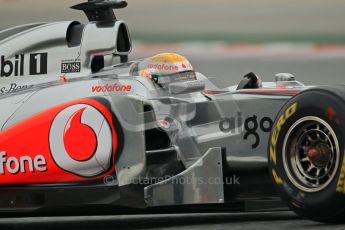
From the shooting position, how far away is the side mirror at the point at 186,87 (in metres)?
4.96

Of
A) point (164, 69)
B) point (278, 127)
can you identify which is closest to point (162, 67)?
point (164, 69)

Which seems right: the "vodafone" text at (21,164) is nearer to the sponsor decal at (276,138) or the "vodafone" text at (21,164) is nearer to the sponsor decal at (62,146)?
the sponsor decal at (62,146)

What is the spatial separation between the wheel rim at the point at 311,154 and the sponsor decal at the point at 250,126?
585 millimetres

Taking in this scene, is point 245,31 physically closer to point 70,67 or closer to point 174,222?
point 174,222

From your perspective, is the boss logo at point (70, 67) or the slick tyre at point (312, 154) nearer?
the slick tyre at point (312, 154)

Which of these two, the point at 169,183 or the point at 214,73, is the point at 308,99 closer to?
the point at 169,183

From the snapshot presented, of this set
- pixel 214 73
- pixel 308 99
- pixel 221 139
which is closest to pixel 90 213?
pixel 221 139

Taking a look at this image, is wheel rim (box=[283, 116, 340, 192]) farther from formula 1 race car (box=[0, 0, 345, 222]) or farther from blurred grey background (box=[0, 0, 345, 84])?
blurred grey background (box=[0, 0, 345, 84])

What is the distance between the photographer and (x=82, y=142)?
15.1 feet

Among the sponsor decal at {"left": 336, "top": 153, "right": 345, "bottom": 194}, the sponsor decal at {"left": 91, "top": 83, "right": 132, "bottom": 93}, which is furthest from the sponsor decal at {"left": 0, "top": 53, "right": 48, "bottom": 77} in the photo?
the sponsor decal at {"left": 336, "top": 153, "right": 345, "bottom": 194}

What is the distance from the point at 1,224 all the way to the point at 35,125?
1.80 m

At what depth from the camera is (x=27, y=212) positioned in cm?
477

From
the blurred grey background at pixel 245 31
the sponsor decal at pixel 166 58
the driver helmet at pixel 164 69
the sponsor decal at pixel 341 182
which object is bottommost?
the sponsor decal at pixel 341 182

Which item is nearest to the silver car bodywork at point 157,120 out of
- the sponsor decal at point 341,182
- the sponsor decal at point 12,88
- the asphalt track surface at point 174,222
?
the sponsor decal at point 12,88
